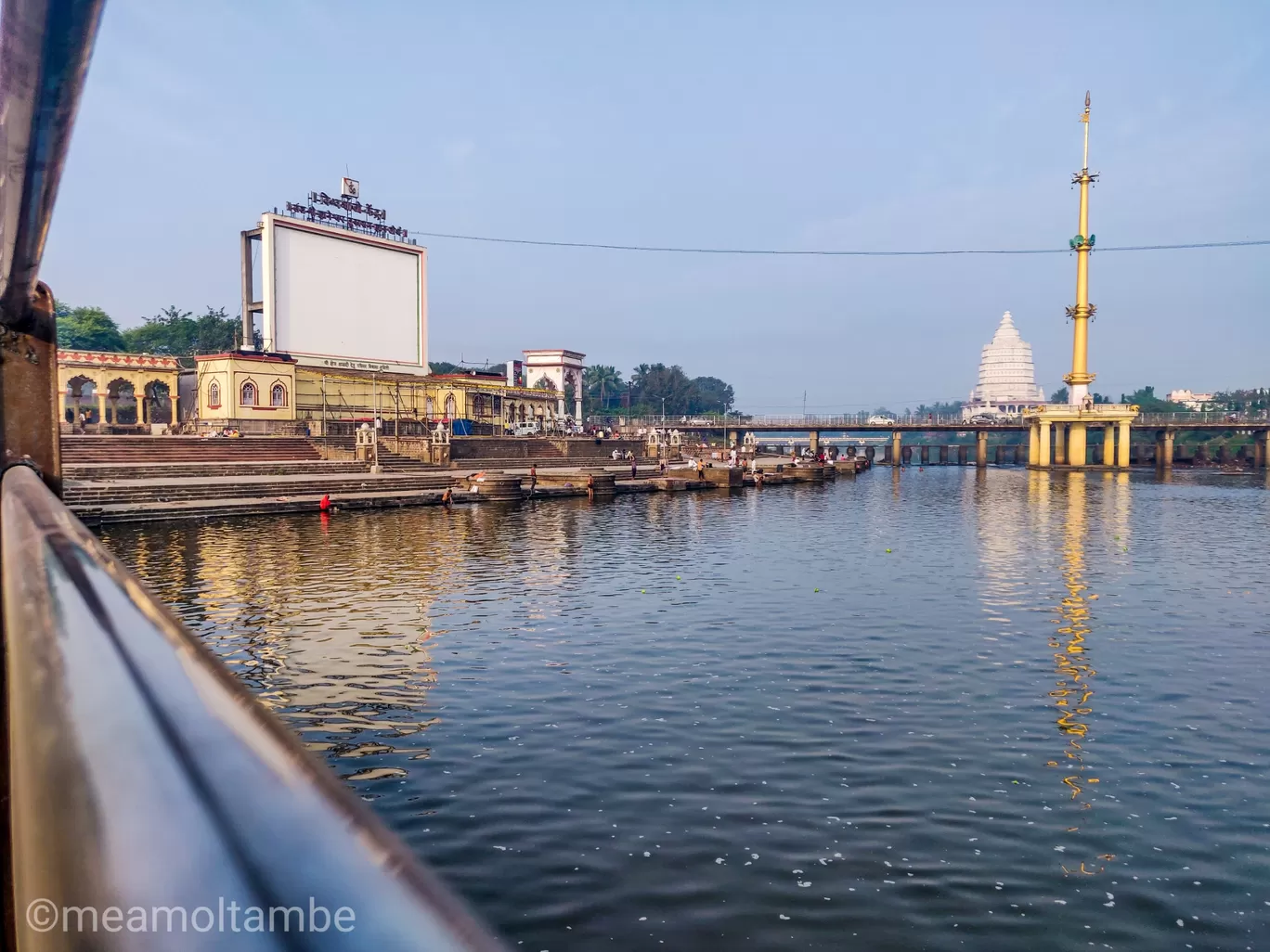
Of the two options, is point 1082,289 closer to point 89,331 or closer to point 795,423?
point 795,423

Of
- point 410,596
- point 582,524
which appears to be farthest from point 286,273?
point 410,596

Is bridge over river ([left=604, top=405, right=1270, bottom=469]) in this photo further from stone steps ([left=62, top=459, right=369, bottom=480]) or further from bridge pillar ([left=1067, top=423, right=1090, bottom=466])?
Answer: stone steps ([left=62, top=459, right=369, bottom=480])

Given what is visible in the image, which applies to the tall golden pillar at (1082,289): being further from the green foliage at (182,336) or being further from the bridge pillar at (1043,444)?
the green foliage at (182,336)

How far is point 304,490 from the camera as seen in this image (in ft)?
112

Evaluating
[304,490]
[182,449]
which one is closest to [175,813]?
[304,490]

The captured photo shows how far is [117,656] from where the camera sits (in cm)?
96

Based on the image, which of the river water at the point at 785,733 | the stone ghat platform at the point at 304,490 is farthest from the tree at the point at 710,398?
the river water at the point at 785,733

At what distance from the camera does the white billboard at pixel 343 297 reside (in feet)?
185

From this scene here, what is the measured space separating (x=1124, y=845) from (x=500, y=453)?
165 ft

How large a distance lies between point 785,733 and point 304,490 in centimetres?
2847

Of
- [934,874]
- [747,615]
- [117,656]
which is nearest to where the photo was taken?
[117,656]

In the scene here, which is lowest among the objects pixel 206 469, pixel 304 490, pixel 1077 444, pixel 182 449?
pixel 304 490

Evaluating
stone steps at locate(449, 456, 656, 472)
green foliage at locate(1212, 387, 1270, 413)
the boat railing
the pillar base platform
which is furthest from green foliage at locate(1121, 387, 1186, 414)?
the boat railing

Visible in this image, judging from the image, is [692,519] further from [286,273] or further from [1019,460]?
[1019,460]
